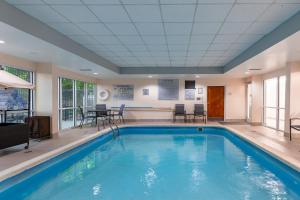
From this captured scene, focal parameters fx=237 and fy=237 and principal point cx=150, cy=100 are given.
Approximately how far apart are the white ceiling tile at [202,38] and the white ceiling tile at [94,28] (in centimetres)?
182

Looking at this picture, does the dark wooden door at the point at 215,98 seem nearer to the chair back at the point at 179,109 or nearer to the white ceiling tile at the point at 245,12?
the chair back at the point at 179,109

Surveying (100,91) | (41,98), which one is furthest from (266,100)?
(41,98)

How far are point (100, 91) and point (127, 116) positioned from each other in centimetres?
194

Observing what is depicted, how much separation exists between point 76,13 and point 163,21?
1424 millimetres

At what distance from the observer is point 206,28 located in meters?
4.43

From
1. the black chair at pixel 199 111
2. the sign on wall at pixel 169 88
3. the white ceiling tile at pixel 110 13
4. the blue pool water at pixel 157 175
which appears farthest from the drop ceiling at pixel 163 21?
the sign on wall at pixel 169 88

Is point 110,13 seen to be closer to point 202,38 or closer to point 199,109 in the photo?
point 202,38

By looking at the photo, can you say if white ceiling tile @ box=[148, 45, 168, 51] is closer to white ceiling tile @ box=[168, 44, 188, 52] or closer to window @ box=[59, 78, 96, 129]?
white ceiling tile @ box=[168, 44, 188, 52]

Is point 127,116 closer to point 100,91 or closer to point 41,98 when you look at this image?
point 100,91

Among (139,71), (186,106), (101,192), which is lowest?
(101,192)

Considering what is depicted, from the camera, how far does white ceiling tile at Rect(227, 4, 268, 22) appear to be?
3.39 m

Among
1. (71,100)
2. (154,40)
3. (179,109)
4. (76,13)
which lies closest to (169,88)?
(179,109)

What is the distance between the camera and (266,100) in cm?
1055

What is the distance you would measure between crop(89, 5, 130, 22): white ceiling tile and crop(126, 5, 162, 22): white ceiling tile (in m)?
0.12
